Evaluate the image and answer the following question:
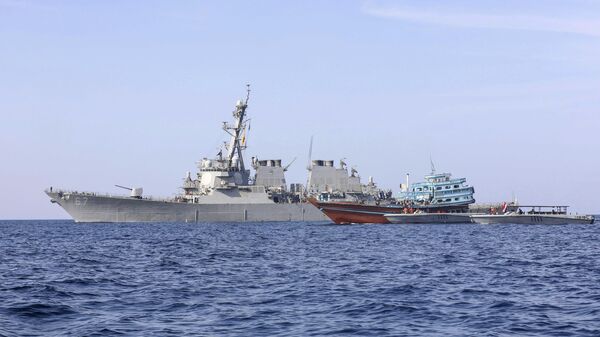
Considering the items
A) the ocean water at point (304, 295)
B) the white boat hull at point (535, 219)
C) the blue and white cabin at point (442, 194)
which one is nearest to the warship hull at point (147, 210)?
the blue and white cabin at point (442, 194)

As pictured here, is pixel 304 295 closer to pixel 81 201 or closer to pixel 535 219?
pixel 535 219

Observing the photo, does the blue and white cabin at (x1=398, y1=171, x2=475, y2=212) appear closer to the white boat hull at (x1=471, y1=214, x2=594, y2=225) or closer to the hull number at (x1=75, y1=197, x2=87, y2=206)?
the white boat hull at (x1=471, y1=214, x2=594, y2=225)

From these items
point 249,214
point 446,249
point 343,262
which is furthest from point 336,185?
point 343,262

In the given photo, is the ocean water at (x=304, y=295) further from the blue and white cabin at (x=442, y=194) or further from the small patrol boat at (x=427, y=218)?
the blue and white cabin at (x=442, y=194)

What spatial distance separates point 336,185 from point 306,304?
108m

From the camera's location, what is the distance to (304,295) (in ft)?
76.6

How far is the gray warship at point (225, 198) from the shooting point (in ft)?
367

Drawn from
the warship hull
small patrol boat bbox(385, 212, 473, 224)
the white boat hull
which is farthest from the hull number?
the white boat hull

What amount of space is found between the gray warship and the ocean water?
238 feet

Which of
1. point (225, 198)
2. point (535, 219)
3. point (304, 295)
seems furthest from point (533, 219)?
point (304, 295)

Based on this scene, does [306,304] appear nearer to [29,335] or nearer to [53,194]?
[29,335]

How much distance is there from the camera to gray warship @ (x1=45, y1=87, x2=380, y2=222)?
11188cm

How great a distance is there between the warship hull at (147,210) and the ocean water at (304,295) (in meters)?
72.0

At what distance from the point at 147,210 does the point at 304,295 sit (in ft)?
304
